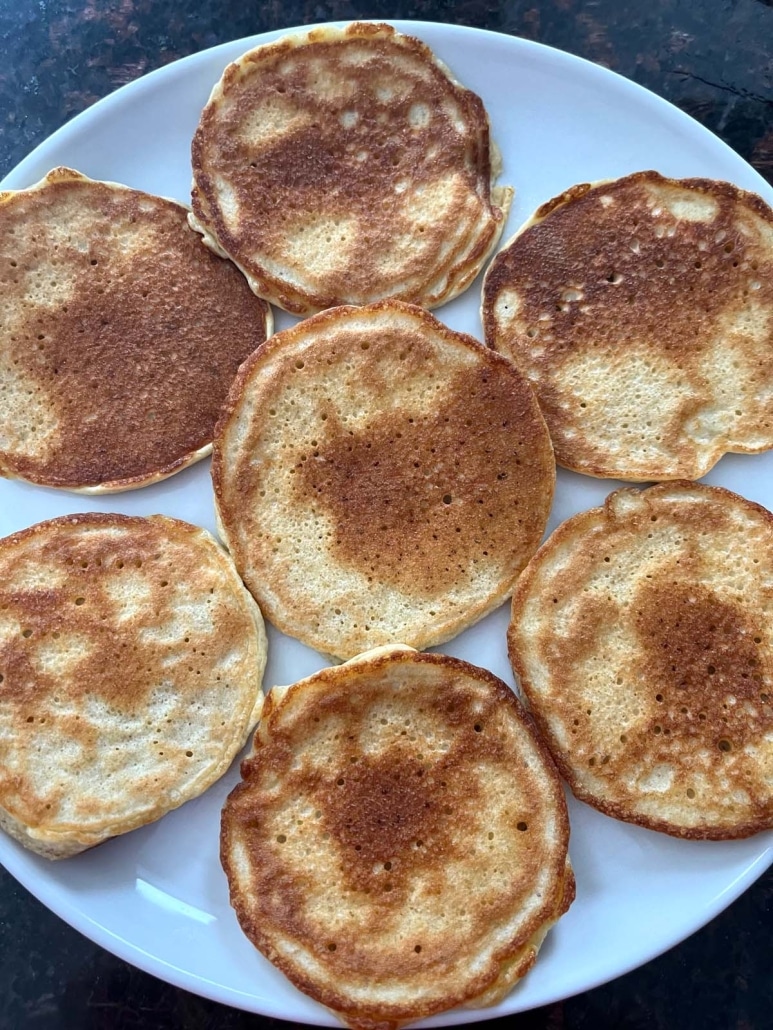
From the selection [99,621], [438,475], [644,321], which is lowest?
[99,621]

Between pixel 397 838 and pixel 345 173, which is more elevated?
pixel 345 173

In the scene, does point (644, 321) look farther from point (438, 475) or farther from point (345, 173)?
point (345, 173)

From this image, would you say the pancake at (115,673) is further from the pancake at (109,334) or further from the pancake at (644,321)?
the pancake at (644,321)

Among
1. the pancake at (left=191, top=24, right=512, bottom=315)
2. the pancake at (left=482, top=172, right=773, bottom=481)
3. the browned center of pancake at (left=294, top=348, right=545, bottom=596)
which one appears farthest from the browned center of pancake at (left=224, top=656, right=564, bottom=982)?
the pancake at (left=191, top=24, right=512, bottom=315)

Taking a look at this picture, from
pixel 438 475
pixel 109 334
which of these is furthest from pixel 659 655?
pixel 109 334

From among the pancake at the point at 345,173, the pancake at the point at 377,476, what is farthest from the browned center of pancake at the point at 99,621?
the pancake at the point at 345,173
